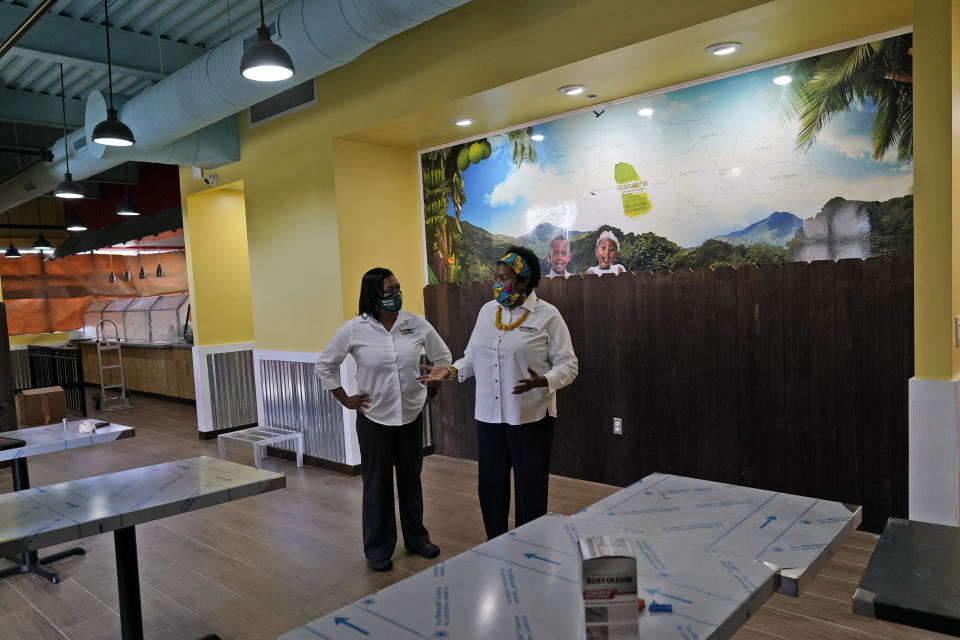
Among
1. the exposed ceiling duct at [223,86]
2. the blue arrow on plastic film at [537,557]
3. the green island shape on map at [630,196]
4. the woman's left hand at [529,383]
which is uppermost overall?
the exposed ceiling duct at [223,86]

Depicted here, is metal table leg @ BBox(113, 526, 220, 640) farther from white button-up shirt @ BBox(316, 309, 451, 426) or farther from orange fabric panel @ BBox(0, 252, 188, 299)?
orange fabric panel @ BBox(0, 252, 188, 299)

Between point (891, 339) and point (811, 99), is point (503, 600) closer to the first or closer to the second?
point (891, 339)

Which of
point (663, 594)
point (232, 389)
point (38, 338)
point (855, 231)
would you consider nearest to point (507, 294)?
point (663, 594)

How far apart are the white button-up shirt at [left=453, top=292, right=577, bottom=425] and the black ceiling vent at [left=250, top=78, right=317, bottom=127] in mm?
3298

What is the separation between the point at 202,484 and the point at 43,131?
365 inches

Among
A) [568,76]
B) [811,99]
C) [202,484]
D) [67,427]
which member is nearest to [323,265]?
[67,427]

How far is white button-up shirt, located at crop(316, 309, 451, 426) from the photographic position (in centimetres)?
354

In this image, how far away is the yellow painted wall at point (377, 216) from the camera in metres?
5.51

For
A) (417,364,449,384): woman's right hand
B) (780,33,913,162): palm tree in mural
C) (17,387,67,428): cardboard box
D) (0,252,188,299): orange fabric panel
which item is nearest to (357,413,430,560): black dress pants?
(417,364,449,384): woman's right hand

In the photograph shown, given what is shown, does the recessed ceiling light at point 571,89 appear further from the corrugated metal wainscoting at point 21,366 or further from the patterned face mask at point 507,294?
the corrugated metal wainscoting at point 21,366

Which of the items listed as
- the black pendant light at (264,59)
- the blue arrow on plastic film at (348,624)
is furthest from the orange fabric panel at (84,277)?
the blue arrow on plastic film at (348,624)

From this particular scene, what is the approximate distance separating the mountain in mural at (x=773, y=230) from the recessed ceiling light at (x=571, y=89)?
1.40 metres

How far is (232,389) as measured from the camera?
7699 mm

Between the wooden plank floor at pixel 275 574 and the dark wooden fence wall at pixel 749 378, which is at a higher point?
the dark wooden fence wall at pixel 749 378
